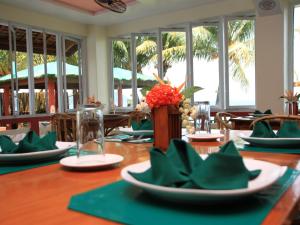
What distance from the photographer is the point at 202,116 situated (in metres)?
1.57

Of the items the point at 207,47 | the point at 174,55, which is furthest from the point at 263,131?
the point at 174,55

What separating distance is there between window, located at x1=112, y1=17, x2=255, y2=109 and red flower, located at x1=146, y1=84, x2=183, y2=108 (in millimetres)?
4012

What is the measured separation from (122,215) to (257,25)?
521 cm

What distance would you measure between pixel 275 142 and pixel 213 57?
4822 millimetres

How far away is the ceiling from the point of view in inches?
215

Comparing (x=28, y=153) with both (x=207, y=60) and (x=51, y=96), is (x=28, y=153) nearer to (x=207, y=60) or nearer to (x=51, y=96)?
(x=207, y=60)

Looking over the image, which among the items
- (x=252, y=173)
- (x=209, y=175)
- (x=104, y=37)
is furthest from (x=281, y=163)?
(x=104, y=37)

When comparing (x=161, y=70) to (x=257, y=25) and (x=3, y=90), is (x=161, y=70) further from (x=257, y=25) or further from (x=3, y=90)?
(x=3, y=90)

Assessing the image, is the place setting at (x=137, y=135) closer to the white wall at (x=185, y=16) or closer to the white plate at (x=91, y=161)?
the white plate at (x=91, y=161)

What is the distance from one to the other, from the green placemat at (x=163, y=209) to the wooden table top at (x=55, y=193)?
2 cm

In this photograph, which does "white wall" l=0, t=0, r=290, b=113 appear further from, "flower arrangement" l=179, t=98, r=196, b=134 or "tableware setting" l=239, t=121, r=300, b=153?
"flower arrangement" l=179, t=98, r=196, b=134

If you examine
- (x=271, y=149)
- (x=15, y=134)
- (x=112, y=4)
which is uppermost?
(x=112, y=4)

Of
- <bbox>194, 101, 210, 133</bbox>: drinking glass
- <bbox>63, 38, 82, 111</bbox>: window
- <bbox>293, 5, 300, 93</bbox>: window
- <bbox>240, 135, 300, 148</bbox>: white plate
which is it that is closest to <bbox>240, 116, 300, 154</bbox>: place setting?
<bbox>240, 135, 300, 148</bbox>: white plate

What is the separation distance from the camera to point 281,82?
5074 millimetres
